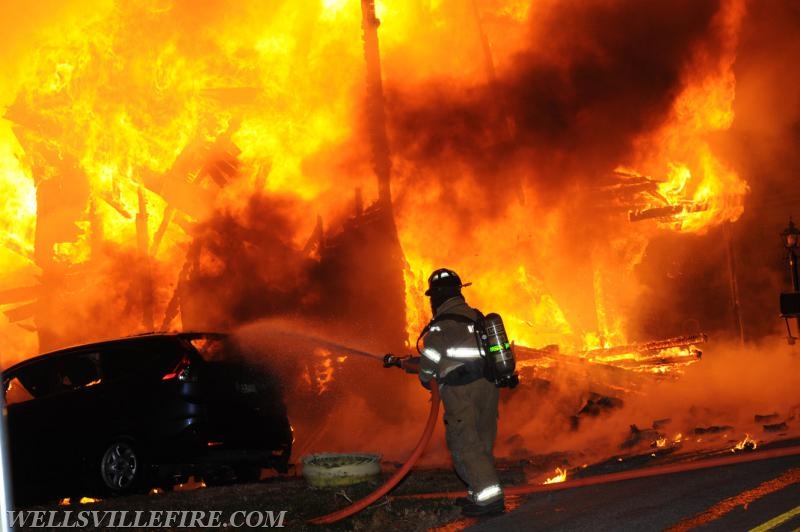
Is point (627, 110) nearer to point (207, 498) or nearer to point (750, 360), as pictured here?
point (750, 360)

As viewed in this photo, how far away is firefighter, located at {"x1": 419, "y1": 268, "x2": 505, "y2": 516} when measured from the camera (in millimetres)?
6043

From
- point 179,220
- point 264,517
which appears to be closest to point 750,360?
point 179,220

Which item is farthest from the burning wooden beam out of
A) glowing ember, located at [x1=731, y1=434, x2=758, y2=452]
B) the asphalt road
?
the asphalt road

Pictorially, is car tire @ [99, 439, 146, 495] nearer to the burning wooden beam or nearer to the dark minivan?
the dark minivan

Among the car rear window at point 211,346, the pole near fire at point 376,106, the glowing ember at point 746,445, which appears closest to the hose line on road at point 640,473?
the glowing ember at point 746,445

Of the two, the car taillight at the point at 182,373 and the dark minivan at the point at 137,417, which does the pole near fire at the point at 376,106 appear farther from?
the car taillight at the point at 182,373

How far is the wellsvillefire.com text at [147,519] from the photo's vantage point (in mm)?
6395

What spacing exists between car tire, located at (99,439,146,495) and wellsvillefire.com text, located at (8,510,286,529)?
3.77ft

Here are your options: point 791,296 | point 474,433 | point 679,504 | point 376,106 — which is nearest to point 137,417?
point 474,433

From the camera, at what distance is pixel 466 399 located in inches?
242

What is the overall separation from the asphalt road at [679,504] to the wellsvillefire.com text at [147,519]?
65.7 inches

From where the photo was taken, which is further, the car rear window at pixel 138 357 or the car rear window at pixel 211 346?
the car rear window at pixel 211 346

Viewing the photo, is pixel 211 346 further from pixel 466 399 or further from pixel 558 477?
pixel 558 477

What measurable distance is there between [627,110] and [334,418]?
8796 millimetres
